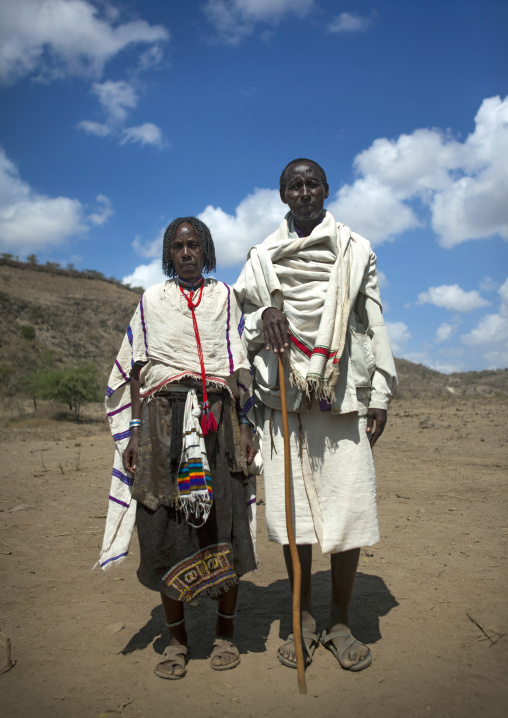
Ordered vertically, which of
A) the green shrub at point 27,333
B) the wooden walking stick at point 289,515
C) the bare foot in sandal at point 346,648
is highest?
the green shrub at point 27,333

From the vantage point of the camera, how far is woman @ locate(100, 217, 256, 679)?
8.50 ft

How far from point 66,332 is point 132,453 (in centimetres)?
3464

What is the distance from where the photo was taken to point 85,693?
7.95 ft

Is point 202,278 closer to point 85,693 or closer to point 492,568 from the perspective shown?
point 85,693

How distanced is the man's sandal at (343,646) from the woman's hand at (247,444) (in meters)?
1.00

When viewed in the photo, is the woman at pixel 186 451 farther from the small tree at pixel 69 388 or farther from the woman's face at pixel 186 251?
the small tree at pixel 69 388

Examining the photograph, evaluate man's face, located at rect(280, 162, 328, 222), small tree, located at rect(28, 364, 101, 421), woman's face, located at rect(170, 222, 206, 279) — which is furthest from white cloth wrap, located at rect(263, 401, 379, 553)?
small tree, located at rect(28, 364, 101, 421)

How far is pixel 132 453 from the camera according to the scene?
9.02 feet

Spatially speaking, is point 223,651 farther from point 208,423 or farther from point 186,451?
point 208,423

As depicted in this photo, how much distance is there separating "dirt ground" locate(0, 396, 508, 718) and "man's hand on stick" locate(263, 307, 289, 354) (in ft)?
5.27

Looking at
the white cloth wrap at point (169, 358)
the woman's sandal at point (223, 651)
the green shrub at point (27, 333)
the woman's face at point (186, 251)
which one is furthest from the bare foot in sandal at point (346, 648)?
the green shrub at point (27, 333)

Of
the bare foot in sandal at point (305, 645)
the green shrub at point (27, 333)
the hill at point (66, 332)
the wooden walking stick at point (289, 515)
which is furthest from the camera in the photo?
the green shrub at point (27, 333)

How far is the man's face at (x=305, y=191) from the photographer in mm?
2795

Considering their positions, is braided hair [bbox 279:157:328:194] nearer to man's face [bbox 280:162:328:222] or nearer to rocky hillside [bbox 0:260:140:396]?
man's face [bbox 280:162:328:222]
